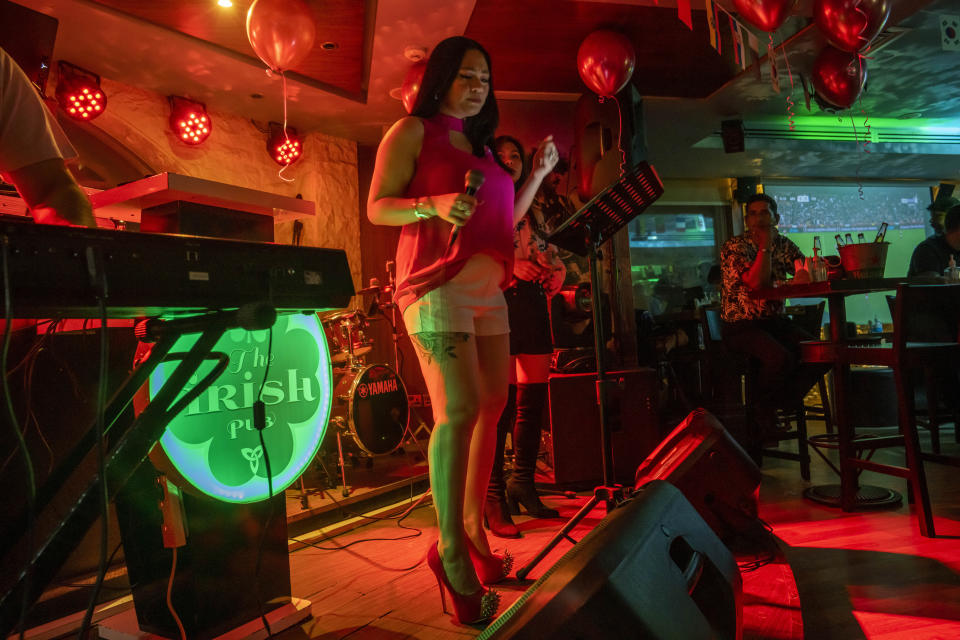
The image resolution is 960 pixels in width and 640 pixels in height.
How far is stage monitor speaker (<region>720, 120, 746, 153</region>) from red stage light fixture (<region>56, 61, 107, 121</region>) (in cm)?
532

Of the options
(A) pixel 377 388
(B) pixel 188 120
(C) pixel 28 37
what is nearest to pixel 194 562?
(A) pixel 377 388

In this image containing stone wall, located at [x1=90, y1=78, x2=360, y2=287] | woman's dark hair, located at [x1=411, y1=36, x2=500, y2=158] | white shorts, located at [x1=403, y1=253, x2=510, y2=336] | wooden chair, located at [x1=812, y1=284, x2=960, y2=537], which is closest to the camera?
white shorts, located at [x1=403, y1=253, x2=510, y2=336]

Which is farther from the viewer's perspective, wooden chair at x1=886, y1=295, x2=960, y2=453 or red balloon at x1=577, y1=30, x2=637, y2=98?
red balloon at x1=577, y1=30, x2=637, y2=98

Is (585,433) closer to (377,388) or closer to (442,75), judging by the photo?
(377,388)

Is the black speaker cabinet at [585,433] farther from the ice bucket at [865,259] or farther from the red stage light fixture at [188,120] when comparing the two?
the red stage light fixture at [188,120]

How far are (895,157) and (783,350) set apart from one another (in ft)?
18.9

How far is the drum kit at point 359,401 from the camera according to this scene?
3.93 meters

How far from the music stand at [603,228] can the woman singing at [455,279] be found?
0.23m

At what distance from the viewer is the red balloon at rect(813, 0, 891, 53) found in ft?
10.9

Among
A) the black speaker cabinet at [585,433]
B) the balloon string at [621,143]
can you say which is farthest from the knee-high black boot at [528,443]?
the balloon string at [621,143]

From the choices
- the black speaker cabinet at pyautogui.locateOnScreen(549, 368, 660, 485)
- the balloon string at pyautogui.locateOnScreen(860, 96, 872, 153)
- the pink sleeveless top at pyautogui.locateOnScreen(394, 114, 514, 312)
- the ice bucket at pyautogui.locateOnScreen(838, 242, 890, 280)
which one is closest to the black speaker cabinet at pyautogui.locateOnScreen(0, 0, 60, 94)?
the pink sleeveless top at pyautogui.locateOnScreen(394, 114, 514, 312)

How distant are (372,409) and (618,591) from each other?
349 centimetres

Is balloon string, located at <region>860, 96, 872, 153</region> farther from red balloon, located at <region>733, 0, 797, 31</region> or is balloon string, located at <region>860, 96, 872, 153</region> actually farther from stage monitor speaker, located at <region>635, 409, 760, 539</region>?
stage monitor speaker, located at <region>635, 409, 760, 539</region>

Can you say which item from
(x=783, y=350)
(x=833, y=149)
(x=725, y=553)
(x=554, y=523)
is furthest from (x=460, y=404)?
(x=833, y=149)
